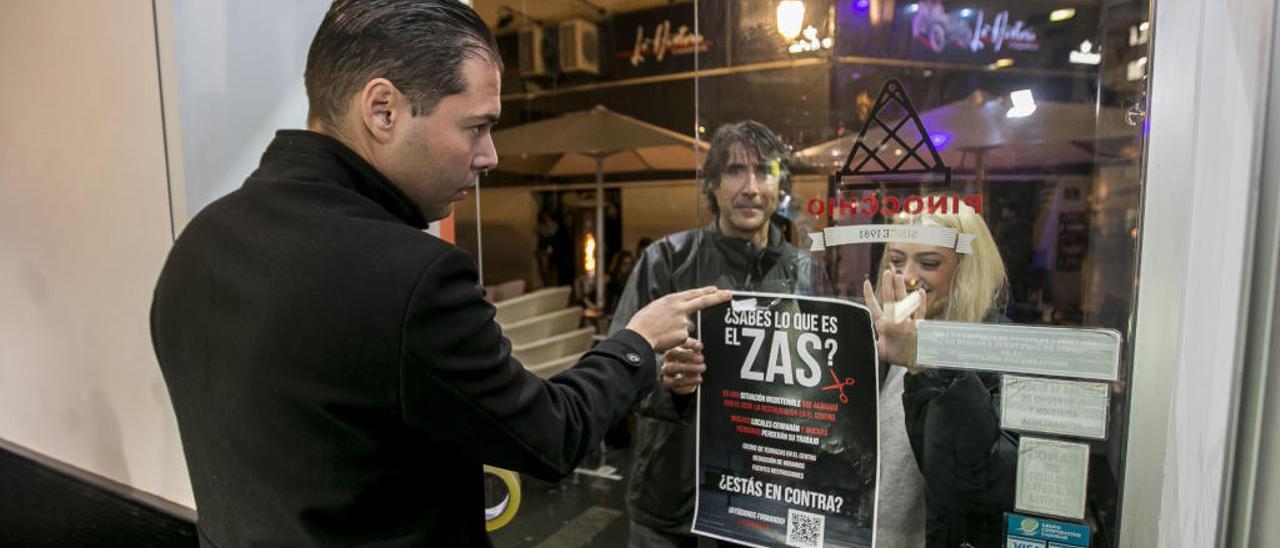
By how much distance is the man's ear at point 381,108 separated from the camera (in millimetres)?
940

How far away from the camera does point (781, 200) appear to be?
4.21 ft

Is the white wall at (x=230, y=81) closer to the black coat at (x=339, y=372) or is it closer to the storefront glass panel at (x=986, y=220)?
the black coat at (x=339, y=372)

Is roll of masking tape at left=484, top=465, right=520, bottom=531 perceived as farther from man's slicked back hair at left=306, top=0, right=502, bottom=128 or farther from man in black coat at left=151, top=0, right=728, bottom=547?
man's slicked back hair at left=306, top=0, right=502, bottom=128

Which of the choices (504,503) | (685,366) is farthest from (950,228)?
(504,503)

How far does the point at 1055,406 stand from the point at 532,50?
7601 millimetres

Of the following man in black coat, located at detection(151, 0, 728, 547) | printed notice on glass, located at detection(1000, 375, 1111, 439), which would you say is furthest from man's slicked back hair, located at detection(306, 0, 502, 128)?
printed notice on glass, located at detection(1000, 375, 1111, 439)

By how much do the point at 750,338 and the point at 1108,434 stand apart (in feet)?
1.93

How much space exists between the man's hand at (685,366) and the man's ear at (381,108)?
670 millimetres

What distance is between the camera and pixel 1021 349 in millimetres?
1072

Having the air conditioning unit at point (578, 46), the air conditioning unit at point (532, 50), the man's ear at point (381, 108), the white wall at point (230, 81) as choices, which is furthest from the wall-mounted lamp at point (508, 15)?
the man's ear at point (381, 108)

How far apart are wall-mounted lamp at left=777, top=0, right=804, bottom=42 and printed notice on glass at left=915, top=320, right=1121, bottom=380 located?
58cm

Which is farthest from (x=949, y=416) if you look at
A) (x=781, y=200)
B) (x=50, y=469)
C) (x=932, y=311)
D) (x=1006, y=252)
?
(x=50, y=469)

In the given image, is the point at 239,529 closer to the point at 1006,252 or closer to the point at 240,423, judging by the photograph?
the point at 240,423

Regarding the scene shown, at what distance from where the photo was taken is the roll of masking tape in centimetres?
179
